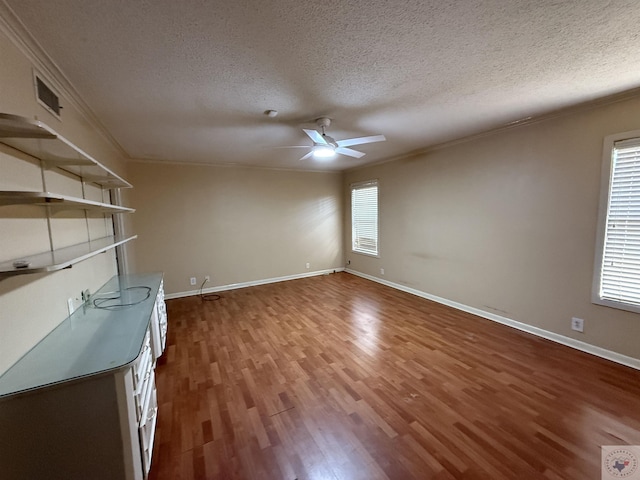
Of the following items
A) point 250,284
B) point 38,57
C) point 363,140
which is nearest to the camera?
point 38,57

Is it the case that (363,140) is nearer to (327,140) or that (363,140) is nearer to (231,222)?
(327,140)

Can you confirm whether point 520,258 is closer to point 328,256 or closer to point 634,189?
point 634,189

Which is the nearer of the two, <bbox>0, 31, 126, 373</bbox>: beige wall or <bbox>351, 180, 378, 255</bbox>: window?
<bbox>0, 31, 126, 373</bbox>: beige wall

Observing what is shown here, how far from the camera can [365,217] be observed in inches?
227

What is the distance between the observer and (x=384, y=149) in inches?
165

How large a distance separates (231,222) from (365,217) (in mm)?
2792

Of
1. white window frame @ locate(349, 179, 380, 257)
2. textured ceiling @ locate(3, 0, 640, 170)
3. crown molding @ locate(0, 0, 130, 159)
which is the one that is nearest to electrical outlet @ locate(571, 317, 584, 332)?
textured ceiling @ locate(3, 0, 640, 170)

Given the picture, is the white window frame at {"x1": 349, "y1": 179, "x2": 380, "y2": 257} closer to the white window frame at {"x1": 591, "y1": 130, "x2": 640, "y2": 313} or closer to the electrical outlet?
the electrical outlet

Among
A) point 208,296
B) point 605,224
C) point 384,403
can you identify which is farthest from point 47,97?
point 605,224

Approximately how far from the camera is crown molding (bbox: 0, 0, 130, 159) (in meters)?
1.29

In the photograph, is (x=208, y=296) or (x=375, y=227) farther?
(x=375, y=227)

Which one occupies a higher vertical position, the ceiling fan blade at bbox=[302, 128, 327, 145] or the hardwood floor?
the ceiling fan blade at bbox=[302, 128, 327, 145]

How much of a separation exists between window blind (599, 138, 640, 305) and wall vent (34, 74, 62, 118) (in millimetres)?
4471

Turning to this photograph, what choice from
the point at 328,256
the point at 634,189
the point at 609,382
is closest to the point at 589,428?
the point at 609,382
